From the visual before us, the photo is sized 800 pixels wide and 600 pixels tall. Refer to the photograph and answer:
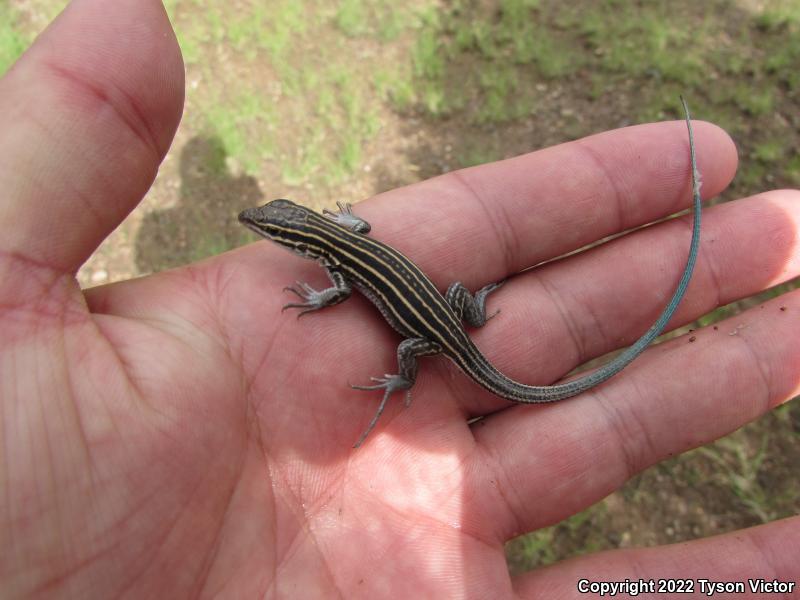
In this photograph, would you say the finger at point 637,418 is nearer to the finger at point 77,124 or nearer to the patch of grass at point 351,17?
the finger at point 77,124

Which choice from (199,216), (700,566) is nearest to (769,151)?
(700,566)

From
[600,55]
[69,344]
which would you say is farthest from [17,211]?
[600,55]

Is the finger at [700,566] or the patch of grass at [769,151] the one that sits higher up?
the patch of grass at [769,151]

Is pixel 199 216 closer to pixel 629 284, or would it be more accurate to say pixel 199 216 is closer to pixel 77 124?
pixel 77 124

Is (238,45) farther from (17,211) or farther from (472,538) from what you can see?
(472,538)

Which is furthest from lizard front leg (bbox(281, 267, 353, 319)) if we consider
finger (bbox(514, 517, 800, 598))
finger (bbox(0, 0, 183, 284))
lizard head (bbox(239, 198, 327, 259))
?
finger (bbox(514, 517, 800, 598))

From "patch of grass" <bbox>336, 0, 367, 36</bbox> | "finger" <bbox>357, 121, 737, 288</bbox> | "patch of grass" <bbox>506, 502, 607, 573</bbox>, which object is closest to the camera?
"finger" <bbox>357, 121, 737, 288</bbox>

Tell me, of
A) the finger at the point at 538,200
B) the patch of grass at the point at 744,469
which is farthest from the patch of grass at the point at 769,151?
the patch of grass at the point at 744,469
